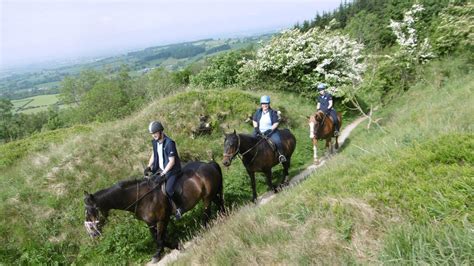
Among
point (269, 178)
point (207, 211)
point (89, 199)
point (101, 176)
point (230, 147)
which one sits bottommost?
point (207, 211)

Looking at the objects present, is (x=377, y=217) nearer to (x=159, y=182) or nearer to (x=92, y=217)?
(x=159, y=182)

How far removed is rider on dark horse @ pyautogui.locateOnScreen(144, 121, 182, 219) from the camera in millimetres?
7988

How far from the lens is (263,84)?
24578 mm

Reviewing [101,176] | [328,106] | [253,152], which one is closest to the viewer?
[253,152]

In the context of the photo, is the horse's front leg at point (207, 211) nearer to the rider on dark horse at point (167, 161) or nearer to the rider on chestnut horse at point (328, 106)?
the rider on dark horse at point (167, 161)

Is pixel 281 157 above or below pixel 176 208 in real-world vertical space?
above

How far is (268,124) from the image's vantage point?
35.2ft

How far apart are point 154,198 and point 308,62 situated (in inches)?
729

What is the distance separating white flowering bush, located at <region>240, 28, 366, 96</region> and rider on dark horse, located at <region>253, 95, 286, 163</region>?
1294cm

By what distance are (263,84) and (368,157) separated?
18.6 meters

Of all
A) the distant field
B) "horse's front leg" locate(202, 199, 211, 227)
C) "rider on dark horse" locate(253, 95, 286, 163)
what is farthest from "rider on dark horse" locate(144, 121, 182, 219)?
the distant field

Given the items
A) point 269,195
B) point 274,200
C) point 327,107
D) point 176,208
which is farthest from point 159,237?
point 327,107

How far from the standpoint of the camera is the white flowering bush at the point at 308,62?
2328 centimetres

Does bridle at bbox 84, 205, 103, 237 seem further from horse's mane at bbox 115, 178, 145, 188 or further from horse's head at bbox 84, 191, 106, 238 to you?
horse's mane at bbox 115, 178, 145, 188
